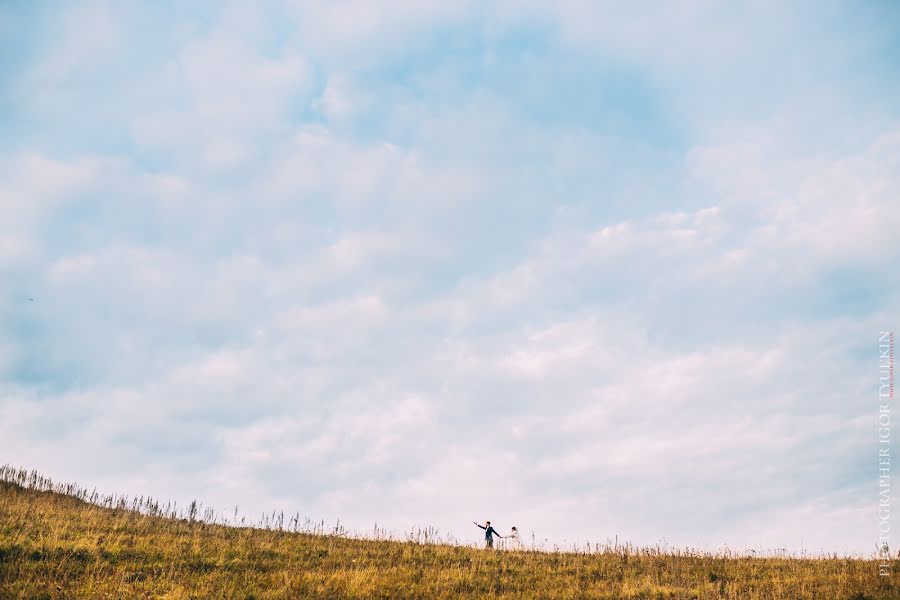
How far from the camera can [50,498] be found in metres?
28.6

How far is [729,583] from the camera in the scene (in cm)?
1769

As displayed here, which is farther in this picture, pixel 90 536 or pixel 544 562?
pixel 544 562

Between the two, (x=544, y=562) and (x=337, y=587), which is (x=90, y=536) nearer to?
(x=337, y=587)

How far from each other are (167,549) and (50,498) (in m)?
13.3

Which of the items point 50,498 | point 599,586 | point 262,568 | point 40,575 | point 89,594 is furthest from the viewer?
point 50,498

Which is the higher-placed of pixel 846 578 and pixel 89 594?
pixel 846 578

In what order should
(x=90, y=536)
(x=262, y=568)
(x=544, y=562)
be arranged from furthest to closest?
(x=544, y=562), (x=90, y=536), (x=262, y=568)

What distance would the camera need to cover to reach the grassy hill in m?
16.0

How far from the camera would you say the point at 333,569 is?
19062mm

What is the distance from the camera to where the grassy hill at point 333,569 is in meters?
16.0

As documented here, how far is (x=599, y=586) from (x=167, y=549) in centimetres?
1350

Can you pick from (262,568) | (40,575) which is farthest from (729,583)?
(40,575)

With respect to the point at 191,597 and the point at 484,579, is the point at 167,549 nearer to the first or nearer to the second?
the point at 191,597

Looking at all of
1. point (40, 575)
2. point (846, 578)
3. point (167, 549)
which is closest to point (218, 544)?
point (167, 549)
